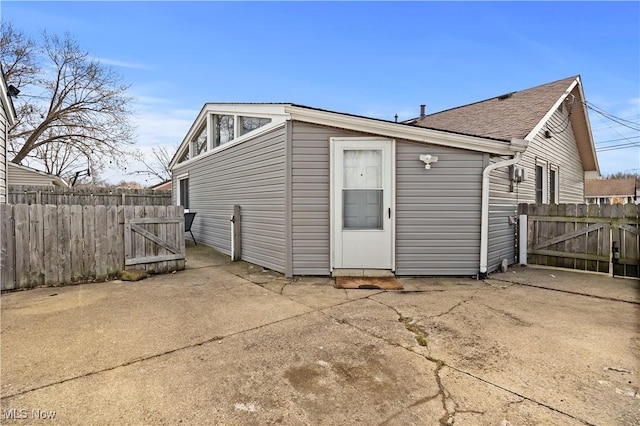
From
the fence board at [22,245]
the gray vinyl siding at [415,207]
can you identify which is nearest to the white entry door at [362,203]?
the gray vinyl siding at [415,207]

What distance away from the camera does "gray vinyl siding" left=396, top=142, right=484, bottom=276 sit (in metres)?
5.09

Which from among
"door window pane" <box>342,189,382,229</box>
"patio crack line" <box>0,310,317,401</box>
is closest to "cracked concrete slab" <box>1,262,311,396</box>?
"patio crack line" <box>0,310,317,401</box>

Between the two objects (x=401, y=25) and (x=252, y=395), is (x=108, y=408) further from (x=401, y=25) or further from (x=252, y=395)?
(x=401, y=25)

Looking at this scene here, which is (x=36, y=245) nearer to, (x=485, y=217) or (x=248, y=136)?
(x=248, y=136)

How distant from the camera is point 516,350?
262cm

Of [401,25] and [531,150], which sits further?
[401,25]

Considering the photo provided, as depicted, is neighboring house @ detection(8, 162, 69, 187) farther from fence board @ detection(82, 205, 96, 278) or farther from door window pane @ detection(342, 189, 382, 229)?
door window pane @ detection(342, 189, 382, 229)

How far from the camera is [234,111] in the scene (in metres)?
6.73

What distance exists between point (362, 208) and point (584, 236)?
Answer: 419cm

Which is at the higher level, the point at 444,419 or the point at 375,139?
the point at 375,139

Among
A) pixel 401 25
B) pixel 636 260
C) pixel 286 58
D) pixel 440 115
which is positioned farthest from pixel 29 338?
pixel 286 58

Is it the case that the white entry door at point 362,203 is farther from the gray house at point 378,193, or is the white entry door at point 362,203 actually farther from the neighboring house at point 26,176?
the neighboring house at point 26,176

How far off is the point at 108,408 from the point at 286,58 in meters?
11.8

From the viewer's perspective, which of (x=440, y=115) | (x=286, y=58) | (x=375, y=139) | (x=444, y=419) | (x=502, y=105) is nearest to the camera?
(x=444, y=419)
